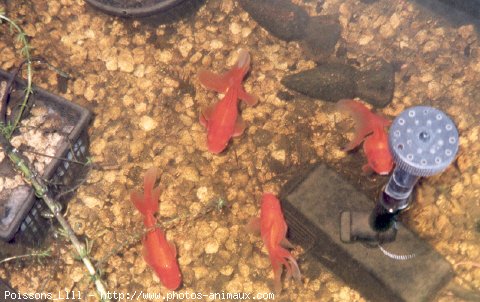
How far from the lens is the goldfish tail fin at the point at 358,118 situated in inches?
134

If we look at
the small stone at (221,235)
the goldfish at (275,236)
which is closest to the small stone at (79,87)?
the small stone at (221,235)

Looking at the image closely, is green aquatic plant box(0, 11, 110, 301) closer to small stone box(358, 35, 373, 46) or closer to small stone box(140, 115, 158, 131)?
small stone box(140, 115, 158, 131)

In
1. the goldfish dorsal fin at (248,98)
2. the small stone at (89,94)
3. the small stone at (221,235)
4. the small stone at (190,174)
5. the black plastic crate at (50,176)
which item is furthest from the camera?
the small stone at (89,94)

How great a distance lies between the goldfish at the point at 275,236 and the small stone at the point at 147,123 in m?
1.03

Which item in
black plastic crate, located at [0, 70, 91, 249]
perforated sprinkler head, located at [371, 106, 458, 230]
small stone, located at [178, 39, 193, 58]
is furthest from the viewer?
small stone, located at [178, 39, 193, 58]

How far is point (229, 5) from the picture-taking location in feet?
13.2

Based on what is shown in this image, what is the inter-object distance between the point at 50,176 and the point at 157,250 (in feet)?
2.67

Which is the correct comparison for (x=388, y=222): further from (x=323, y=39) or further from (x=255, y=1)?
(x=255, y=1)

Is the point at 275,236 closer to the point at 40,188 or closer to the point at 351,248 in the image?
the point at 351,248

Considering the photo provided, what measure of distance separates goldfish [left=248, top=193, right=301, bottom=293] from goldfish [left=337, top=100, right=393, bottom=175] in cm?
70

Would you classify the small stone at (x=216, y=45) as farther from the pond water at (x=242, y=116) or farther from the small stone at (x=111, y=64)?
the small stone at (x=111, y=64)

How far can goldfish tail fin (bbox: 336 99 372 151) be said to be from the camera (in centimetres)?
342

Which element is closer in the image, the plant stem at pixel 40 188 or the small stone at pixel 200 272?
the plant stem at pixel 40 188

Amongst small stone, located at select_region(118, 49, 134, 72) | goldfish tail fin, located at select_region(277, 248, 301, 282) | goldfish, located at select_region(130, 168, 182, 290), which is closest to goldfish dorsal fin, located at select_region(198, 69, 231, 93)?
small stone, located at select_region(118, 49, 134, 72)
